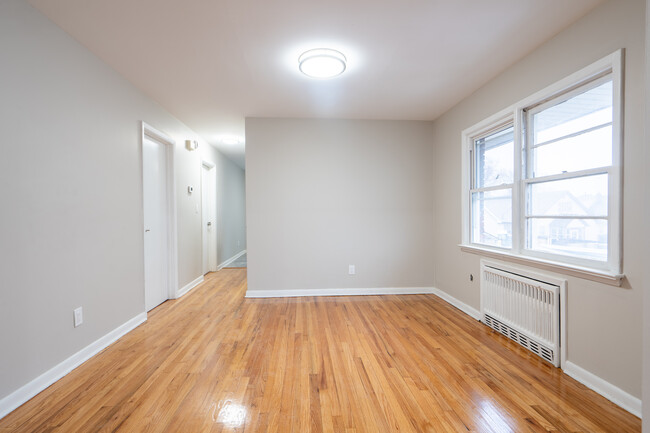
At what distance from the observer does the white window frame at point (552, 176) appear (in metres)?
1.71

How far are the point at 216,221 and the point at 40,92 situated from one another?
4.29m

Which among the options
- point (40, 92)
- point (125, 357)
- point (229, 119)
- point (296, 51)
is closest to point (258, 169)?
point (229, 119)

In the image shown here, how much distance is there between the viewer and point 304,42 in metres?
2.26

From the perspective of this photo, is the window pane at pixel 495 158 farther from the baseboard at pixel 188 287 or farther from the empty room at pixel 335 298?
the baseboard at pixel 188 287

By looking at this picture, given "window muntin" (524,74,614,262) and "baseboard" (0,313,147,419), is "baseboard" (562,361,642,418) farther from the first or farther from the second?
"baseboard" (0,313,147,419)

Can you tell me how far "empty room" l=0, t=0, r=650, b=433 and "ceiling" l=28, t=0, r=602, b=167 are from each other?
0.06 ft

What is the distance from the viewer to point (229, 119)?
404 centimetres

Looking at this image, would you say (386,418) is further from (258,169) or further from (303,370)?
(258,169)

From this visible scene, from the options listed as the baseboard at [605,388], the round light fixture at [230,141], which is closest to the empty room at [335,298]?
the baseboard at [605,388]

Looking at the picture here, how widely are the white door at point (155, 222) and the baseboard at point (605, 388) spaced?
3.97 metres

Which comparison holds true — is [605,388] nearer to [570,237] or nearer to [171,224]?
[570,237]

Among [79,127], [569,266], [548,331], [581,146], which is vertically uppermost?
[79,127]

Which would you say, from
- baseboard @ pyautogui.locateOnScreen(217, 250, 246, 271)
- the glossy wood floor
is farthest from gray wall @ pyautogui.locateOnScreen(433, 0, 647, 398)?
baseboard @ pyautogui.locateOnScreen(217, 250, 246, 271)

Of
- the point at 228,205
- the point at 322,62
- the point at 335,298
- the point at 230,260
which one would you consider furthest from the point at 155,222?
the point at 230,260
